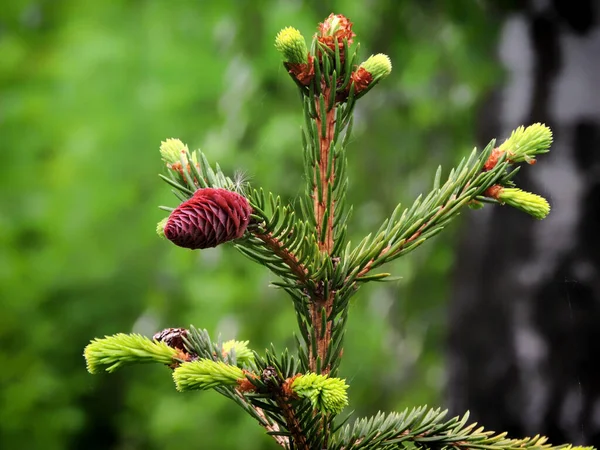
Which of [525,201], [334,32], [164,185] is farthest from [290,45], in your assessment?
[164,185]

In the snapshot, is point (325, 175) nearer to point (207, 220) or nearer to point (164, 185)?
point (207, 220)

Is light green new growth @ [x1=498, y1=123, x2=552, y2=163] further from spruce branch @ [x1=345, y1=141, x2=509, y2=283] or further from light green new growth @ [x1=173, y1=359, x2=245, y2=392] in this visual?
light green new growth @ [x1=173, y1=359, x2=245, y2=392]

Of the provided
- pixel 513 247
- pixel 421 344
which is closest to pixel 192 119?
pixel 421 344

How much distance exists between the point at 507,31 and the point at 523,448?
100 inches

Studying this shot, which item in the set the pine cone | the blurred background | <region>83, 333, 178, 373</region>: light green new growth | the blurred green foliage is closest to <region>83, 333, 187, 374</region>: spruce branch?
<region>83, 333, 178, 373</region>: light green new growth

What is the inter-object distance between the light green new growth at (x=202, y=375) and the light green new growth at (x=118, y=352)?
5 cm

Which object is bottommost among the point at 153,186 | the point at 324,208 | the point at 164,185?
the point at 324,208

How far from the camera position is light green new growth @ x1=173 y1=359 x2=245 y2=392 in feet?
2.05

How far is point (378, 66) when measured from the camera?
794 millimetres

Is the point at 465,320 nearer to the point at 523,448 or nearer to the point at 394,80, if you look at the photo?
the point at 394,80

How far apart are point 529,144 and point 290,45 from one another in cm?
27

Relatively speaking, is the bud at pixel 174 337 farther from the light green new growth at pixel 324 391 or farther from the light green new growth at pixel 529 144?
the light green new growth at pixel 529 144

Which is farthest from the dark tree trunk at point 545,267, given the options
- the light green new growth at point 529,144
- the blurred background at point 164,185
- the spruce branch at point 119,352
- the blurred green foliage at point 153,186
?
the spruce branch at point 119,352

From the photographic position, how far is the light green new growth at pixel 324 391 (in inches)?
24.0
